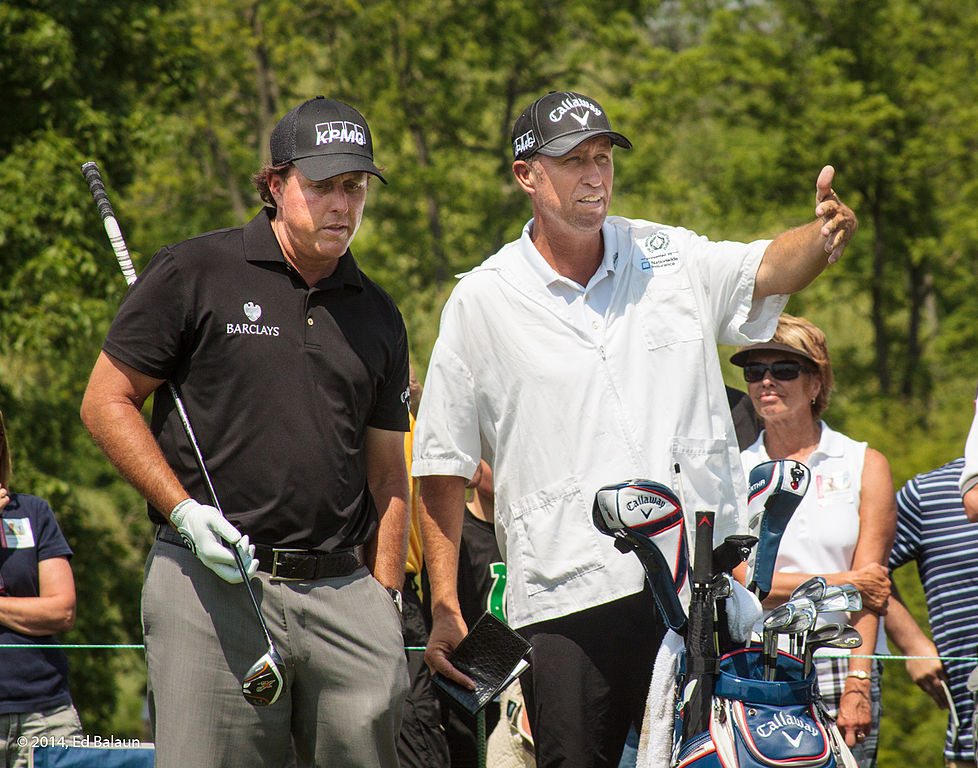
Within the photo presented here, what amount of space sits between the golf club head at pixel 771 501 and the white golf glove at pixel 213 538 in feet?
4.25

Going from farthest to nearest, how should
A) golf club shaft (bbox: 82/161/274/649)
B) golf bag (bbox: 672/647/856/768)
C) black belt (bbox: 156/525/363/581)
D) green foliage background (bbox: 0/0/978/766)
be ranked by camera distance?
green foliage background (bbox: 0/0/978/766) < black belt (bbox: 156/525/363/581) < golf club shaft (bbox: 82/161/274/649) < golf bag (bbox: 672/647/856/768)

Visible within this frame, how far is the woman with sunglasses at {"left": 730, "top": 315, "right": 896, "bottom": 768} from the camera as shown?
4434 mm

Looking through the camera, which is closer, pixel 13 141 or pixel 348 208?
pixel 348 208

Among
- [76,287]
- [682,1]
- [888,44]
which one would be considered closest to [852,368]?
[888,44]

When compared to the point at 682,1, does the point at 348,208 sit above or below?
below

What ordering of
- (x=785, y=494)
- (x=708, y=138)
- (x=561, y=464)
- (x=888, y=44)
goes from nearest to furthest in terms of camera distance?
(x=785, y=494) < (x=561, y=464) < (x=888, y=44) < (x=708, y=138)

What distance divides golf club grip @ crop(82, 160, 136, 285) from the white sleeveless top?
2.39 meters

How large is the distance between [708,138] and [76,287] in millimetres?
22481

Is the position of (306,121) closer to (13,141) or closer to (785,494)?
(785,494)

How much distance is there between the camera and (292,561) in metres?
3.27

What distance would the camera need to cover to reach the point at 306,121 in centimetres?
341

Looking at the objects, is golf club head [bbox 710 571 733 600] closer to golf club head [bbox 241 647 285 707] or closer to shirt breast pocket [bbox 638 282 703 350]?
shirt breast pocket [bbox 638 282 703 350]

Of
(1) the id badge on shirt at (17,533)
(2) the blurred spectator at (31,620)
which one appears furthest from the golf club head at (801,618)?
(1) the id badge on shirt at (17,533)

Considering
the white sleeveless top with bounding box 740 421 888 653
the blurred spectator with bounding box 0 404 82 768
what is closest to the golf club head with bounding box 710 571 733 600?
the white sleeveless top with bounding box 740 421 888 653
